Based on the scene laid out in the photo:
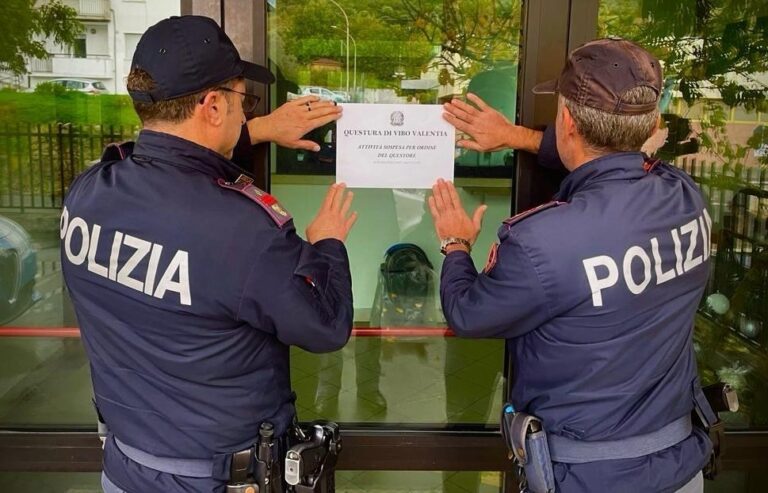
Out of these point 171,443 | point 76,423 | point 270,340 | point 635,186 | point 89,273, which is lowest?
point 76,423

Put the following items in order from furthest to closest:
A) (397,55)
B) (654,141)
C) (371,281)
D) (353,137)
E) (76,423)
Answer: (371,281) < (397,55) < (76,423) < (654,141) < (353,137)

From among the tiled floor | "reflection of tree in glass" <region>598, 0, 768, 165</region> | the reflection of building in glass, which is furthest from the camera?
the tiled floor

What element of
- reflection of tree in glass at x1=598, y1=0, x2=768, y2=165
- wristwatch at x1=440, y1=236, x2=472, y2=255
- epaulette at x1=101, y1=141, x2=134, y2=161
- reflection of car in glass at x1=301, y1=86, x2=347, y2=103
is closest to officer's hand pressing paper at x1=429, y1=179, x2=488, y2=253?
wristwatch at x1=440, y1=236, x2=472, y2=255

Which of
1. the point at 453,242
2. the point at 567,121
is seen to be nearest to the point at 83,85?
the point at 453,242

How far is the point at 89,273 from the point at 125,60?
3.93ft

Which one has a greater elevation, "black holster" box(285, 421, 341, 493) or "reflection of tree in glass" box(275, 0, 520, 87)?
"reflection of tree in glass" box(275, 0, 520, 87)

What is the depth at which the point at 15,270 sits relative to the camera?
8.81ft

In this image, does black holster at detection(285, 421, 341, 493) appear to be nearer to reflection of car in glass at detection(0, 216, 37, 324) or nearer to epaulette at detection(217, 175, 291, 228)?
epaulette at detection(217, 175, 291, 228)

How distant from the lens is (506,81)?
2275 millimetres

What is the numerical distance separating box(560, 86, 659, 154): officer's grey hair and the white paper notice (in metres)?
0.55

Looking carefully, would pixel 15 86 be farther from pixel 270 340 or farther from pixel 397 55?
pixel 270 340

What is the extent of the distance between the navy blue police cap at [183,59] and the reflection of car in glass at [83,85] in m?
1.10

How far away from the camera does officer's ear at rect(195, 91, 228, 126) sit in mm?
1477

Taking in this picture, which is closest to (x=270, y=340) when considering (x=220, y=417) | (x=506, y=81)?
(x=220, y=417)
